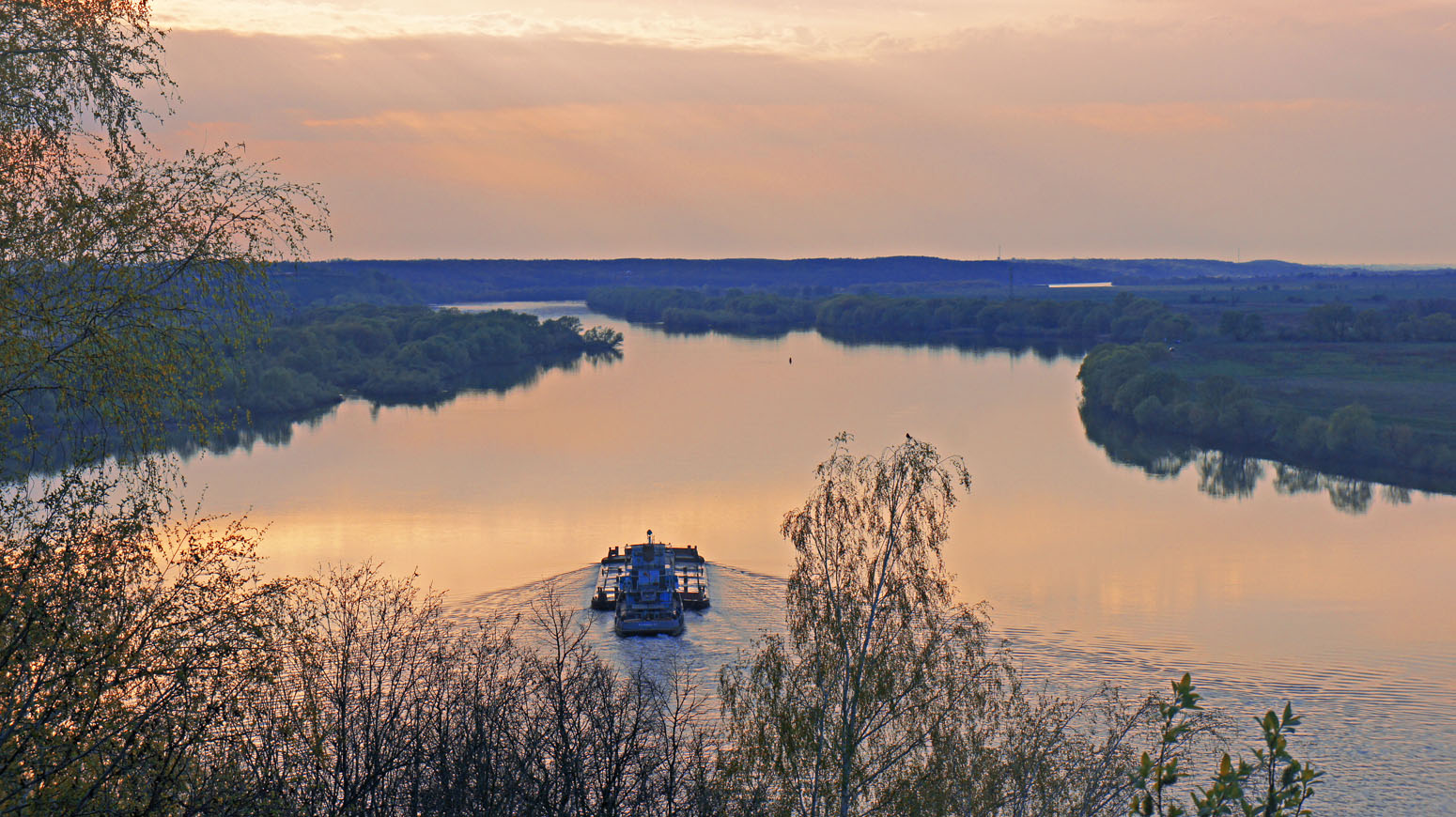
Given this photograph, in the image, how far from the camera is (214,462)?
3300cm

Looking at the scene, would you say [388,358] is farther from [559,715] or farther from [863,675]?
[559,715]

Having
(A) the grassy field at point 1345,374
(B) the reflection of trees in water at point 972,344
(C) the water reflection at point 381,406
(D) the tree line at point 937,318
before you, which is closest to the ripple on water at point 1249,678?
(C) the water reflection at point 381,406

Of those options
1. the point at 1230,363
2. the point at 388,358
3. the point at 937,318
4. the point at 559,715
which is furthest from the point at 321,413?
the point at 937,318

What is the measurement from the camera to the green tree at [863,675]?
10227 mm

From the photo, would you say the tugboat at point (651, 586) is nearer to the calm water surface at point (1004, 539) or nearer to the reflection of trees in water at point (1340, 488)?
the calm water surface at point (1004, 539)

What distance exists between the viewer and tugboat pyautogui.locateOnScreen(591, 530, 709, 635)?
19.2 meters

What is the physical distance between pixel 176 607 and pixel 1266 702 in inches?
608

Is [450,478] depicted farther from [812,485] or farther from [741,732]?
[741,732]

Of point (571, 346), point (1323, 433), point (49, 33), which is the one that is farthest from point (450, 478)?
point (571, 346)

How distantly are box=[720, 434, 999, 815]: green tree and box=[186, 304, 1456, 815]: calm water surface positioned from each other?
5455 millimetres

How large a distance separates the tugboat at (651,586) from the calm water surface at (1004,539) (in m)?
0.33

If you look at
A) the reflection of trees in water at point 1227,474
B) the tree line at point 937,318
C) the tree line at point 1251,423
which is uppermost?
the tree line at point 937,318

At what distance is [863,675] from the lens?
10.6 meters

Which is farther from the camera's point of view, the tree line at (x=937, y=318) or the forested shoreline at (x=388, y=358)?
the tree line at (x=937, y=318)
